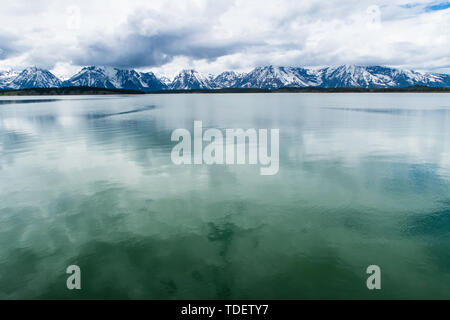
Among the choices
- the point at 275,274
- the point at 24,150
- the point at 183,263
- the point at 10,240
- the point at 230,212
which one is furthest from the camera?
the point at 24,150

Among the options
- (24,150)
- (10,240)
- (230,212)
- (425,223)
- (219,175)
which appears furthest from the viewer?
(24,150)

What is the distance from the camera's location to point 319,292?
410 inches

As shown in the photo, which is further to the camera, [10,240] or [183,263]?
[10,240]

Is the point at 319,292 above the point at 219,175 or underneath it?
underneath

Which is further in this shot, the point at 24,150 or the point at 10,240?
the point at 24,150

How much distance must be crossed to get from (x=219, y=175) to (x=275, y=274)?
528 inches
